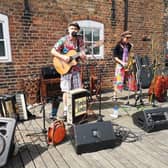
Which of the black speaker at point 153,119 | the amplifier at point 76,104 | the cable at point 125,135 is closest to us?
the cable at point 125,135

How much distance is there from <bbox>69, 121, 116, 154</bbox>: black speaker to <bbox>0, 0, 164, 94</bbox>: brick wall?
2.60 meters

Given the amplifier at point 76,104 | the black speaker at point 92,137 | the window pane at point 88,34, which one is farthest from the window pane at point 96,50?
the black speaker at point 92,137

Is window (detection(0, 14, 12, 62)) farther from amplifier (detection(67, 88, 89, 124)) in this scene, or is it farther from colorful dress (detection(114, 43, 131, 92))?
colorful dress (detection(114, 43, 131, 92))

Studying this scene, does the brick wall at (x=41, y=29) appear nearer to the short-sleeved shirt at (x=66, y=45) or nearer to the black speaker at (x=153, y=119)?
the short-sleeved shirt at (x=66, y=45)

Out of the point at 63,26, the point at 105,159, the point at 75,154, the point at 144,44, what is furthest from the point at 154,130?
the point at 144,44

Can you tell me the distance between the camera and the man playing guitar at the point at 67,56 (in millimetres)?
3266

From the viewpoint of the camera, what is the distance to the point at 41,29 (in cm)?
473

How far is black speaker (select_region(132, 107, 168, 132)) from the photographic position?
308 centimetres

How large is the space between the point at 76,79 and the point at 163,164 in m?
→ 1.90

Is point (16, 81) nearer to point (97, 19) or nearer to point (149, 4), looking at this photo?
point (97, 19)

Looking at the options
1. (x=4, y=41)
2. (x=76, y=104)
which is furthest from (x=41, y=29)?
(x=76, y=104)

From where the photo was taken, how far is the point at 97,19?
5.48 metres

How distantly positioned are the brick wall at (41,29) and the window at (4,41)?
93 mm

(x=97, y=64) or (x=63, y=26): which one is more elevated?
(x=63, y=26)
